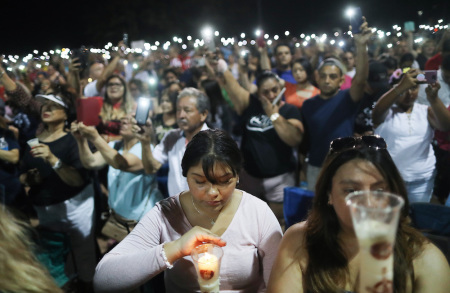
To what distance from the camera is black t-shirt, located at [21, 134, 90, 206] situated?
11.2 feet

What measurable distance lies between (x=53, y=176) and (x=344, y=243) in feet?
9.10

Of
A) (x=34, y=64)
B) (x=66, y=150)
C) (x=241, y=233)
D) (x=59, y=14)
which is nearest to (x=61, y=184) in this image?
(x=66, y=150)

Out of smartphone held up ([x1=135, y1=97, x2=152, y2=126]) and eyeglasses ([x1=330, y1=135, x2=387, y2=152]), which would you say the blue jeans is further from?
smartphone held up ([x1=135, y1=97, x2=152, y2=126])

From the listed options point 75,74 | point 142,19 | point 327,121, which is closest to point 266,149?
→ point 327,121

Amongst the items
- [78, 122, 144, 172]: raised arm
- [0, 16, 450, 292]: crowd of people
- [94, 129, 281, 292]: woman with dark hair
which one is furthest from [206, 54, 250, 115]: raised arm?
[94, 129, 281, 292]: woman with dark hair

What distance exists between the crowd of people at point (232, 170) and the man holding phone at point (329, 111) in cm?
1

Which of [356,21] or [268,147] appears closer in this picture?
[356,21]

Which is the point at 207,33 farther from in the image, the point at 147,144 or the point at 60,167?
the point at 60,167

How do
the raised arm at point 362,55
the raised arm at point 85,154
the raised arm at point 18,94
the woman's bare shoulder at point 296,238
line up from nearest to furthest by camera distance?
the woman's bare shoulder at point 296,238, the raised arm at point 85,154, the raised arm at point 362,55, the raised arm at point 18,94

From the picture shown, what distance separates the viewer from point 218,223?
197 centimetres

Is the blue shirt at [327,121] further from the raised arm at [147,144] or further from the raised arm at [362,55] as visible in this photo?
the raised arm at [147,144]

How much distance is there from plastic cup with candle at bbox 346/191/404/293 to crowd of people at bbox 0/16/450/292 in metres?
0.71

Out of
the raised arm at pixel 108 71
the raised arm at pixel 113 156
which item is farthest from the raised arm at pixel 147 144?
the raised arm at pixel 108 71

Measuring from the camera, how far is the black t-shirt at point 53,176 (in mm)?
3422
